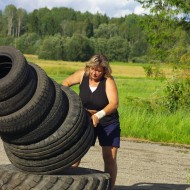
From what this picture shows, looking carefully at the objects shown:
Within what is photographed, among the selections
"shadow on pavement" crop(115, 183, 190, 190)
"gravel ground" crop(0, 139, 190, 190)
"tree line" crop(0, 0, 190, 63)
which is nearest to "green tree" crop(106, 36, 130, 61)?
"tree line" crop(0, 0, 190, 63)

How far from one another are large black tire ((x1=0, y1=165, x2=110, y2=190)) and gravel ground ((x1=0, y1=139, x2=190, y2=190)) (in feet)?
5.51

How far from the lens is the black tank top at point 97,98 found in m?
6.17

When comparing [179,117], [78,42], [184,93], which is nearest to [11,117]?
Result: [179,117]

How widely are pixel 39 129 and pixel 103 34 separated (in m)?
87.1

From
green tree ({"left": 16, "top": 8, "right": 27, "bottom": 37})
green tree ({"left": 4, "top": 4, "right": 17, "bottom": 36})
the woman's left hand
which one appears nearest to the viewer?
the woman's left hand

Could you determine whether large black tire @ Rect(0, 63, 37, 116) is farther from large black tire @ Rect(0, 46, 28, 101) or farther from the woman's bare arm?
the woman's bare arm

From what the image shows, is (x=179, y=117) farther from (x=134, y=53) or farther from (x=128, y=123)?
(x=134, y=53)

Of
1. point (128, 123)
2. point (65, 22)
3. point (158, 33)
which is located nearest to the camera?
point (128, 123)

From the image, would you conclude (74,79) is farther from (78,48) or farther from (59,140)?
(78,48)

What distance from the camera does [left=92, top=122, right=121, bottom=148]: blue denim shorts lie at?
629 centimetres

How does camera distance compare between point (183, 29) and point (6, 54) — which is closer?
point (6, 54)

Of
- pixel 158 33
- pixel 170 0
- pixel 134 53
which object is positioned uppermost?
pixel 170 0

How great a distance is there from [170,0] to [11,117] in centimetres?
1285

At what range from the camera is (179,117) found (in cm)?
1418
